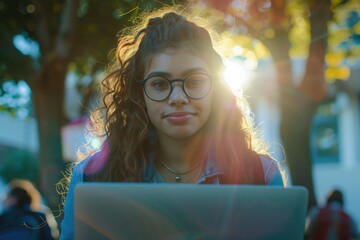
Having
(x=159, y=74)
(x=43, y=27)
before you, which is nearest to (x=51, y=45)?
(x=43, y=27)

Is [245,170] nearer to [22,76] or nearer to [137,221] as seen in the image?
[137,221]

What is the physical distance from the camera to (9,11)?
8.02 meters

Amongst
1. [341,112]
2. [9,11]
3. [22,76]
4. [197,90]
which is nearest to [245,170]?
[197,90]

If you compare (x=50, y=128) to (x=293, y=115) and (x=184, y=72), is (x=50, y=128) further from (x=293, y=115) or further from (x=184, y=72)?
(x=184, y=72)

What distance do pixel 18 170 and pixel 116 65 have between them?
15.1 meters

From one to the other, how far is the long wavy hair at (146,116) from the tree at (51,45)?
15.3ft

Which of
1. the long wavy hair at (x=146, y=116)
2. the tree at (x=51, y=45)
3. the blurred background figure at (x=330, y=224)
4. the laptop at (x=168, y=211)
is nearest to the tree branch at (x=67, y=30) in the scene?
the tree at (x=51, y=45)

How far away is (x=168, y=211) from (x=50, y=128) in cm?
658

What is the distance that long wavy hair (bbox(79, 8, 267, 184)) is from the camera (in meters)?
2.22

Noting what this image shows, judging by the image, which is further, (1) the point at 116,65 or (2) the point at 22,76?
(2) the point at 22,76

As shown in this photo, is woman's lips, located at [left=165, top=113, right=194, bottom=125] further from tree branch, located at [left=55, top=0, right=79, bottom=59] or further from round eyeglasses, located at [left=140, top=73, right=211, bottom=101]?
tree branch, located at [left=55, top=0, right=79, bottom=59]

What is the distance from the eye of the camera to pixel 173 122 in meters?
2.15

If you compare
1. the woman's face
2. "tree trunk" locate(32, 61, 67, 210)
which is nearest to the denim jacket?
the woman's face

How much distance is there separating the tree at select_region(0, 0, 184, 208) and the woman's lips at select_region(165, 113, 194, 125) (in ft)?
16.4
